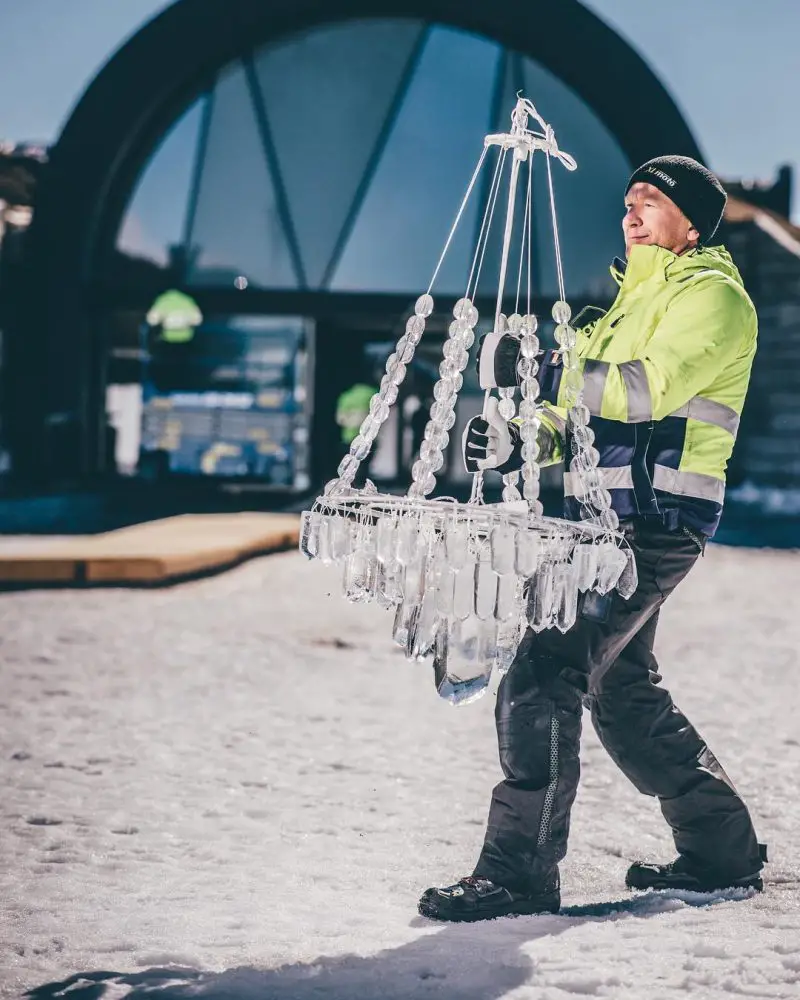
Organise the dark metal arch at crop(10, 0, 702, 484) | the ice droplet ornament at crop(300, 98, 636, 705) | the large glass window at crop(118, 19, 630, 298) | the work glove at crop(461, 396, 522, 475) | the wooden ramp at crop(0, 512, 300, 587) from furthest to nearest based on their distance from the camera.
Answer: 1. the large glass window at crop(118, 19, 630, 298)
2. the dark metal arch at crop(10, 0, 702, 484)
3. the wooden ramp at crop(0, 512, 300, 587)
4. the work glove at crop(461, 396, 522, 475)
5. the ice droplet ornament at crop(300, 98, 636, 705)

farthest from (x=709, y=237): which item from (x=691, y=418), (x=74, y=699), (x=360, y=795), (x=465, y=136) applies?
(x=465, y=136)

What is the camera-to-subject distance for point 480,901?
2996mm

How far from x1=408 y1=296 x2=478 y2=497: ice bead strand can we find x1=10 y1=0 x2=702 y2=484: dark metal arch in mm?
17290

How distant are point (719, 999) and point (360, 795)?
192 centimetres

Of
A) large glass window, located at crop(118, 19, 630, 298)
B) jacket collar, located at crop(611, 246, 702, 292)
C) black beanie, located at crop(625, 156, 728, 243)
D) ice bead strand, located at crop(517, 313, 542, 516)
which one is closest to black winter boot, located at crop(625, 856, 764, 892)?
ice bead strand, located at crop(517, 313, 542, 516)

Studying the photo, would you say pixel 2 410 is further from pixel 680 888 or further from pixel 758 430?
pixel 680 888

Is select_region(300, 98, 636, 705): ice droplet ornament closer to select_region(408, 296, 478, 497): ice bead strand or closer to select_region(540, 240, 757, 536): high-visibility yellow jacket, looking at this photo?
select_region(408, 296, 478, 497): ice bead strand

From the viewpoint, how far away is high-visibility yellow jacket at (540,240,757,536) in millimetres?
2869

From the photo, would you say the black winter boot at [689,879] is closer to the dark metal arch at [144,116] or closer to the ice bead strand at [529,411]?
the ice bead strand at [529,411]

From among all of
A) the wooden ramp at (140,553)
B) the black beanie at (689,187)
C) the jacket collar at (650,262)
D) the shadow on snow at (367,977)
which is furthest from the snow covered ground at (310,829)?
the wooden ramp at (140,553)

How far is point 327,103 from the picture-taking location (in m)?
20.0

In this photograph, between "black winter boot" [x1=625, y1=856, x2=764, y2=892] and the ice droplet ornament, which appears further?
"black winter boot" [x1=625, y1=856, x2=764, y2=892]

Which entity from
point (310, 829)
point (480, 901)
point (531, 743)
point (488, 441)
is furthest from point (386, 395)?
point (310, 829)

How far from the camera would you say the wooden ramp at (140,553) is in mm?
9547
